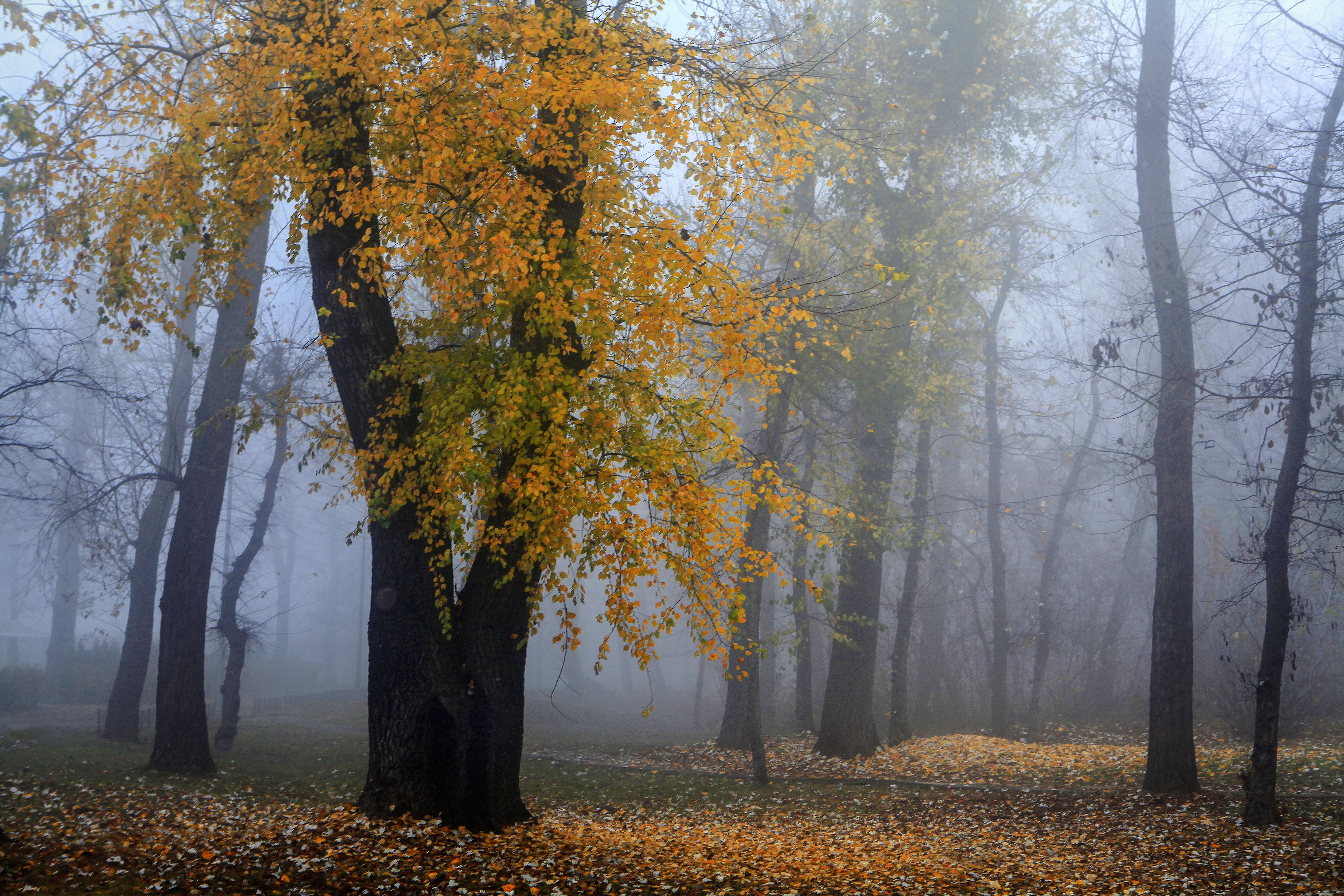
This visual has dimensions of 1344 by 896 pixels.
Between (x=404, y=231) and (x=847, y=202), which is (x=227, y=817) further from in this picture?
(x=847, y=202)

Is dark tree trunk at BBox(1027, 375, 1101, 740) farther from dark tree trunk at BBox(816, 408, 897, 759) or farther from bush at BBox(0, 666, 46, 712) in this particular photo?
bush at BBox(0, 666, 46, 712)

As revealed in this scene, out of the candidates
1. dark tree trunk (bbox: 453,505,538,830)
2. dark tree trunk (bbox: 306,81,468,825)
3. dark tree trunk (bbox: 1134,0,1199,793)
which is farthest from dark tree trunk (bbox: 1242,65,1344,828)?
dark tree trunk (bbox: 306,81,468,825)

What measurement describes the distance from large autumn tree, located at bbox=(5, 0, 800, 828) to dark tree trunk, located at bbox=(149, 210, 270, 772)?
385cm

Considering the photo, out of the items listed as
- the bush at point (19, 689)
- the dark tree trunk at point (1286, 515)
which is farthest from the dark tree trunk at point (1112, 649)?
the bush at point (19, 689)

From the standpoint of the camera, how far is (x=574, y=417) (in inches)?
264

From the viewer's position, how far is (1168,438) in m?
10.4

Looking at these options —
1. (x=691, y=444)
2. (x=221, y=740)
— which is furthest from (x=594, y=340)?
(x=221, y=740)

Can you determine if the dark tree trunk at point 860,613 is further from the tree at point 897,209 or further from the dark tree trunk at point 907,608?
the dark tree trunk at point 907,608

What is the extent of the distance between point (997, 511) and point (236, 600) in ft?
53.6

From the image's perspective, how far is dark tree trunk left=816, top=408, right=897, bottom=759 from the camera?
14711 millimetres

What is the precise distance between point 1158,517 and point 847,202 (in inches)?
311

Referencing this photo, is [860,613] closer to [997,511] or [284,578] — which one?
[997,511]

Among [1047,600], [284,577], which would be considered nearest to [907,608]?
[1047,600]

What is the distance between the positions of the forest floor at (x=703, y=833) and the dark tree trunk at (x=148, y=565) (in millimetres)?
1542
